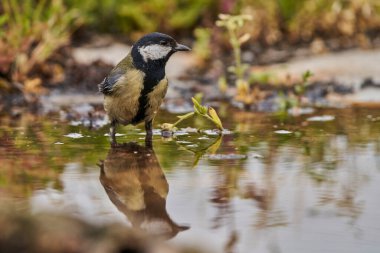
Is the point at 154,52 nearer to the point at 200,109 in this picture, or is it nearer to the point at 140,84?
the point at 140,84

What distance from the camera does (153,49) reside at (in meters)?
6.32

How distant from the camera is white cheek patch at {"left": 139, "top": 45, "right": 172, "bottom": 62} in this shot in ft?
20.5

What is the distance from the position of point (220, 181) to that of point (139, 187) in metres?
0.43

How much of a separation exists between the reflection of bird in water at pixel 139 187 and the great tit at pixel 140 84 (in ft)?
0.93

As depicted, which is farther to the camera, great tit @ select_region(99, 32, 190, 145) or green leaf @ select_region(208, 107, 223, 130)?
green leaf @ select_region(208, 107, 223, 130)

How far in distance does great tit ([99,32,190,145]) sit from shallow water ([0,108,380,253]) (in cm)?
22

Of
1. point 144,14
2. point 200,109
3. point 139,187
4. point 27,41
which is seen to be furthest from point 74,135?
point 144,14

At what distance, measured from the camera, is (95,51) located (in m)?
11.7

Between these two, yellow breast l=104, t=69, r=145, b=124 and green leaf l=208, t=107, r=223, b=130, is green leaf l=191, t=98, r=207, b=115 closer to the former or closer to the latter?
green leaf l=208, t=107, r=223, b=130

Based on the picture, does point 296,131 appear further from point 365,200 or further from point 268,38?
point 268,38

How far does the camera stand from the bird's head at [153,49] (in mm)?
6234

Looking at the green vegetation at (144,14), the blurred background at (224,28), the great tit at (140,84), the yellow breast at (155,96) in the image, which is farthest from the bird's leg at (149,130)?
the green vegetation at (144,14)

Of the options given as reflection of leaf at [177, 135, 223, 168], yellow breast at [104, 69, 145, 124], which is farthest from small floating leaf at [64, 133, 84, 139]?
reflection of leaf at [177, 135, 223, 168]

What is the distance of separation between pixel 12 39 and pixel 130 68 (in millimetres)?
3132
